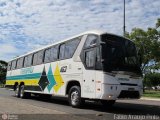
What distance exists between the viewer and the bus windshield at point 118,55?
523 inches

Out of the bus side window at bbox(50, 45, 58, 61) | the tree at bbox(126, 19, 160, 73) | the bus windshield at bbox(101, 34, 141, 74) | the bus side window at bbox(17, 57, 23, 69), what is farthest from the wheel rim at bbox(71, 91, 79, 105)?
the tree at bbox(126, 19, 160, 73)

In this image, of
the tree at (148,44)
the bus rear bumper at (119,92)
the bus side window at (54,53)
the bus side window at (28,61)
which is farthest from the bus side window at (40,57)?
the tree at (148,44)

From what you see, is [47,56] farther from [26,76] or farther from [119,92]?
[119,92]

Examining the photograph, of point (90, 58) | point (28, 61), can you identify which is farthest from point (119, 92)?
point (28, 61)

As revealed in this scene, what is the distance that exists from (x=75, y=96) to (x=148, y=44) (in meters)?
28.9

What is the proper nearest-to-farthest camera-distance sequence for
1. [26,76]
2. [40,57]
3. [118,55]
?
1. [118,55]
2. [40,57]
3. [26,76]

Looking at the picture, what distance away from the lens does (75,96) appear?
1495 cm

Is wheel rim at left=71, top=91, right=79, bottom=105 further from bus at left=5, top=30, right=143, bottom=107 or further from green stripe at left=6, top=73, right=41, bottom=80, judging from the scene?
green stripe at left=6, top=73, right=41, bottom=80

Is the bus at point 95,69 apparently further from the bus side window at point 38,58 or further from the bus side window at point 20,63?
the bus side window at point 20,63

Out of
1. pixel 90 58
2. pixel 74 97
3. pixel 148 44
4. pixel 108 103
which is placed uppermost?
pixel 148 44

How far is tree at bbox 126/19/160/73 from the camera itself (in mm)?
41562

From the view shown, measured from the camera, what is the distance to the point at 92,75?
45.1 ft

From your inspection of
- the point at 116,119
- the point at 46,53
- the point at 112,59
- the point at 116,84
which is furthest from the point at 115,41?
the point at 46,53

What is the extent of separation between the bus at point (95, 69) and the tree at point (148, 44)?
25.5 m
